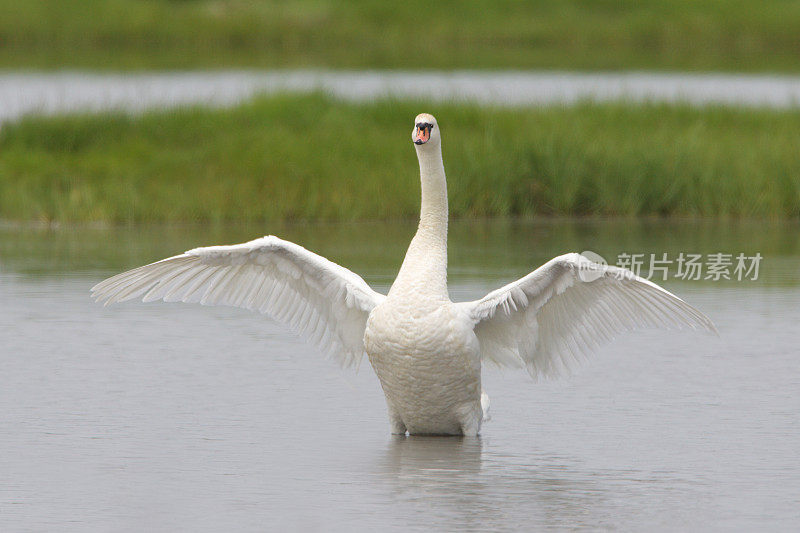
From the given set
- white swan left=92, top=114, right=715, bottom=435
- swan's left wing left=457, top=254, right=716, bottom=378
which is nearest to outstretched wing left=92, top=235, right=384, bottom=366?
white swan left=92, top=114, right=715, bottom=435

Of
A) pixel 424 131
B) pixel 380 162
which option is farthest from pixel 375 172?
pixel 424 131

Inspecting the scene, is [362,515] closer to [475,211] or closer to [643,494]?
[643,494]

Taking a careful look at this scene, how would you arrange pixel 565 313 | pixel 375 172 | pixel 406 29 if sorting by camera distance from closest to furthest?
pixel 565 313 → pixel 375 172 → pixel 406 29

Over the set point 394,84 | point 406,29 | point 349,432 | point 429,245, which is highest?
point 406,29

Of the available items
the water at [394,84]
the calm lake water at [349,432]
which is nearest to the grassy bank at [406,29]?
the water at [394,84]

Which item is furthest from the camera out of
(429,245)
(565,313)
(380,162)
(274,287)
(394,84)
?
(394,84)

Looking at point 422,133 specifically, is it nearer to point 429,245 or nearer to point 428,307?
point 429,245

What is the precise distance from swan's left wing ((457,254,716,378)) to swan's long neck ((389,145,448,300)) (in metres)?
0.27

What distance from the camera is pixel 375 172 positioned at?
18.2m

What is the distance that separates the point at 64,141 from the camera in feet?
64.8

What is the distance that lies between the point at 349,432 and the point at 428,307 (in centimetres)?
105

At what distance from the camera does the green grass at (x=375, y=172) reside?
57.7 feet

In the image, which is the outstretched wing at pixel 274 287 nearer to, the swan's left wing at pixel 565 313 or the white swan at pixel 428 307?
the white swan at pixel 428 307

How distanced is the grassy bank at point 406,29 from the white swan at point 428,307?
34871 millimetres
